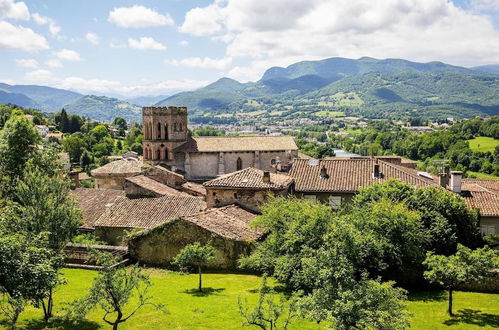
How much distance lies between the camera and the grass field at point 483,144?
146 metres

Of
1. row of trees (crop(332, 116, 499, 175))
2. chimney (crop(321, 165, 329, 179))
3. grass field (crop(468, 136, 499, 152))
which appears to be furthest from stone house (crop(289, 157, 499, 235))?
grass field (crop(468, 136, 499, 152))

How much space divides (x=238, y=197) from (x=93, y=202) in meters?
15.0

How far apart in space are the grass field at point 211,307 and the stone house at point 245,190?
9.02 metres

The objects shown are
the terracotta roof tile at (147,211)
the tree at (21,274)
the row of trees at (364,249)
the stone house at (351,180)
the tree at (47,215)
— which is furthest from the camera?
the stone house at (351,180)

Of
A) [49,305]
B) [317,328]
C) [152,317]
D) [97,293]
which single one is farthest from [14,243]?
[317,328]

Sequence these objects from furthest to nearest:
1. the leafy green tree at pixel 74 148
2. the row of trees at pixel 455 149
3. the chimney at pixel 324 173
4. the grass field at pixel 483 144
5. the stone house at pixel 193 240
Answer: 1. the grass field at pixel 483 144
2. the row of trees at pixel 455 149
3. the leafy green tree at pixel 74 148
4. the chimney at pixel 324 173
5. the stone house at pixel 193 240

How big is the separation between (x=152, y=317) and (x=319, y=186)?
23.8 metres

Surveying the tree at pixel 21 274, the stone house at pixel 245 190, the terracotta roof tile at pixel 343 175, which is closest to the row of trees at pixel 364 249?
the stone house at pixel 245 190

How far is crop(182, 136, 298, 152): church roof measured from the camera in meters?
62.4

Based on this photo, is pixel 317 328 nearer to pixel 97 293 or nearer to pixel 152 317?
pixel 152 317

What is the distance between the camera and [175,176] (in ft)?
177

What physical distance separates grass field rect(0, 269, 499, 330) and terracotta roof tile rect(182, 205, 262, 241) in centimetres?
260

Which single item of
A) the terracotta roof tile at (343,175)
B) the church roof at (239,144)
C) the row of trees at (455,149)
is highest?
the church roof at (239,144)

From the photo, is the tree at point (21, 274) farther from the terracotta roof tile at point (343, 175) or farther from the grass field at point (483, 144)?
the grass field at point (483, 144)
